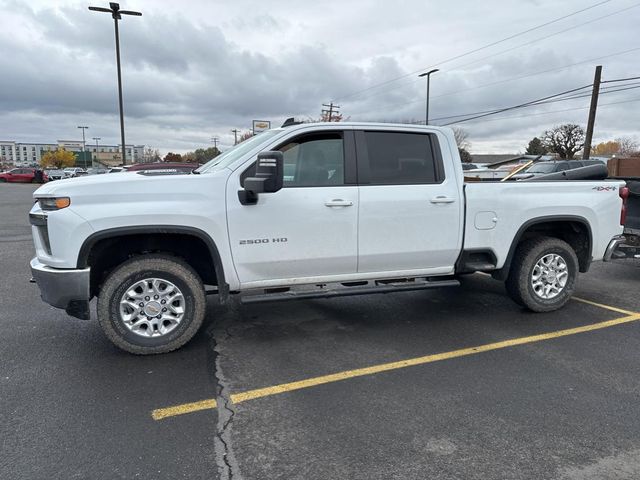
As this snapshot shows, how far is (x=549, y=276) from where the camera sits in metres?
5.48

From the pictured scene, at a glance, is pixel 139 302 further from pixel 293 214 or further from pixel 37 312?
pixel 37 312

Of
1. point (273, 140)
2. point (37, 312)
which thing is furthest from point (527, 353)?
point (37, 312)

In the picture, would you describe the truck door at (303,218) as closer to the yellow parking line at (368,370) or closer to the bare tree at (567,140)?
the yellow parking line at (368,370)

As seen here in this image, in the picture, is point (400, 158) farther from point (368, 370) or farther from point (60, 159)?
point (60, 159)

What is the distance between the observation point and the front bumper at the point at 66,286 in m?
3.95

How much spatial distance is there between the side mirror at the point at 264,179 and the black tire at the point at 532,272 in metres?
2.91

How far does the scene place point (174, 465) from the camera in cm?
273

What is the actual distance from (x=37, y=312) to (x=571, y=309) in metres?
6.15

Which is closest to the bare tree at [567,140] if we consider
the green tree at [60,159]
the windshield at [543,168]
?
the windshield at [543,168]

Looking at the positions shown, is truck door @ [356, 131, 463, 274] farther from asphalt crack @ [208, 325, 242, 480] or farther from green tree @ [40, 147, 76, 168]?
green tree @ [40, 147, 76, 168]

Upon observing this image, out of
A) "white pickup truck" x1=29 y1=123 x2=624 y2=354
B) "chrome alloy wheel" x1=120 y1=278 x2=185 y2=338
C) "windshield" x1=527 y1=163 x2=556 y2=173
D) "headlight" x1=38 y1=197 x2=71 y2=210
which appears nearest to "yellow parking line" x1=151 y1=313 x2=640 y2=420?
"white pickup truck" x1=29 y1=123 x2=624 y2=354

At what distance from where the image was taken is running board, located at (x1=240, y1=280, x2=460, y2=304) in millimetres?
4410

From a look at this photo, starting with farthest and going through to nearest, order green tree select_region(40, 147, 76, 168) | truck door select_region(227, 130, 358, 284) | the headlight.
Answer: green tree select_region(40, 147, 76, 168), truck door select_region(227, 130, 358, 284), the headlight

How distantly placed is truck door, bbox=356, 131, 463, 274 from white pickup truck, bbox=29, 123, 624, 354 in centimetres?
1
